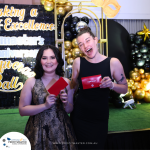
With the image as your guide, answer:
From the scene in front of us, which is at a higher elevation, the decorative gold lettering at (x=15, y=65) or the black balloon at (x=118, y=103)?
the decorative gold lettering at (x=15, y=65)

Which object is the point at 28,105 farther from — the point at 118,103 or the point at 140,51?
the point at 140,51

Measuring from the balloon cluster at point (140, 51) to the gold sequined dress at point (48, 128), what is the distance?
182 inches

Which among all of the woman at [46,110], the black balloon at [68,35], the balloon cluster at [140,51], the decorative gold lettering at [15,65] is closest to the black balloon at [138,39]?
the balloon cluster at [140,51]

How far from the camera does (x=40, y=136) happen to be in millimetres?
1162

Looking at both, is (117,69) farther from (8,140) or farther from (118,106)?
(118,106)

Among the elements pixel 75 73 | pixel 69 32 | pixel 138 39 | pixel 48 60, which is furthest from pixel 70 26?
pixel 48 60

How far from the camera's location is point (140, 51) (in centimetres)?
518

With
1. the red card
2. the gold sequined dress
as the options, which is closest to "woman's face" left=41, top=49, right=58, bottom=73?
the gold sequined dress

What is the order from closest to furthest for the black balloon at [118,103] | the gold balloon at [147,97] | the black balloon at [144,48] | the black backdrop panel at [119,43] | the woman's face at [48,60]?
the woman's face at [48,60] → the black balloon at [118,103] → the gold balloon at [147,97] → the black balloon at [144,48] → the black backdrop panel at [119,43]

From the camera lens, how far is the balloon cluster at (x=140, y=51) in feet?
16.7

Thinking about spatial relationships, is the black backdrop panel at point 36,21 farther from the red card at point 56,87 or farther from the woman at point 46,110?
the red card at point 56,87

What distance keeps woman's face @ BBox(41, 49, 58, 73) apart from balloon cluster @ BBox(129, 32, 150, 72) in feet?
14.9

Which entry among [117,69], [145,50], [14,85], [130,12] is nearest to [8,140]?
[117,69]

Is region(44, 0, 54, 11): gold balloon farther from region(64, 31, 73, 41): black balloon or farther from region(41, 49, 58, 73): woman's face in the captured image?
region(41, 49, 58, 73): woman's face
